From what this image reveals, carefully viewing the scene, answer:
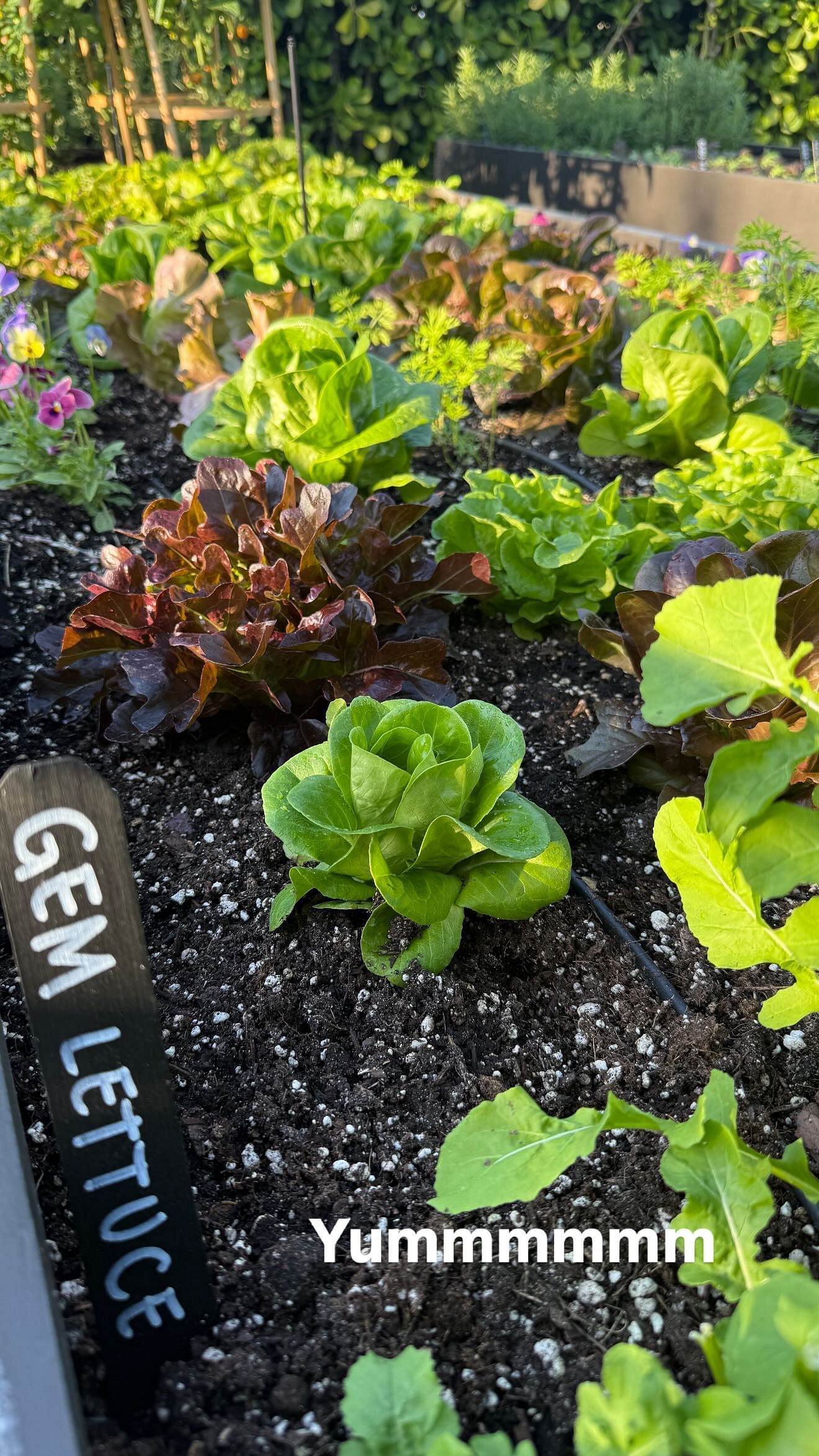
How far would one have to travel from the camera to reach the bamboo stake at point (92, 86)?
24.8 ft

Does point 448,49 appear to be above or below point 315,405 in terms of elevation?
above

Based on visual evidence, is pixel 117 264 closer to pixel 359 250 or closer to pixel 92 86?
pixel 359 250

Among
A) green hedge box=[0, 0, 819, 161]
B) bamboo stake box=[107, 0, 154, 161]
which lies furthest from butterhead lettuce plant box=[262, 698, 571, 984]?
green hedge box=[0, 0, 819, 161]

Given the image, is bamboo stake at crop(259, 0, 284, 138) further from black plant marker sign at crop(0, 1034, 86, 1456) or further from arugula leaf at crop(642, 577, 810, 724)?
black plant marker sign at crop(0, 1034, 86, 1456)

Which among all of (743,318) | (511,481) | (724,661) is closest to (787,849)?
(724,661)

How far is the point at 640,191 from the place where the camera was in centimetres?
610

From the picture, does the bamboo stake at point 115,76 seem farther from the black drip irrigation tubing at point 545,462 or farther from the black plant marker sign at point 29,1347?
the black plant marker sign at point 29,1347

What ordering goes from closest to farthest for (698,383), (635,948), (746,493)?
(635,948)
(746,493)
(698,383)

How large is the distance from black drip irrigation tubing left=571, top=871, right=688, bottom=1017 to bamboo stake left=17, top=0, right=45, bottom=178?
6.73 meters

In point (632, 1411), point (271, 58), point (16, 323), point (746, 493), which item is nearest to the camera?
point (632, 1411)

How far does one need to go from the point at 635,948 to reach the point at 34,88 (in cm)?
732

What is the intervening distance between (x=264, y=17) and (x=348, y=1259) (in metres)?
8.51

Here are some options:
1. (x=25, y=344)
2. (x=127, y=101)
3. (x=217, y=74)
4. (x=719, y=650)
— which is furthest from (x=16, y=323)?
(x=217, y=74)

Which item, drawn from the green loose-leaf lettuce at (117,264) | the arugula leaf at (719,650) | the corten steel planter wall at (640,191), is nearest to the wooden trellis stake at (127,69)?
the corten steel planter wall at (640,191)
